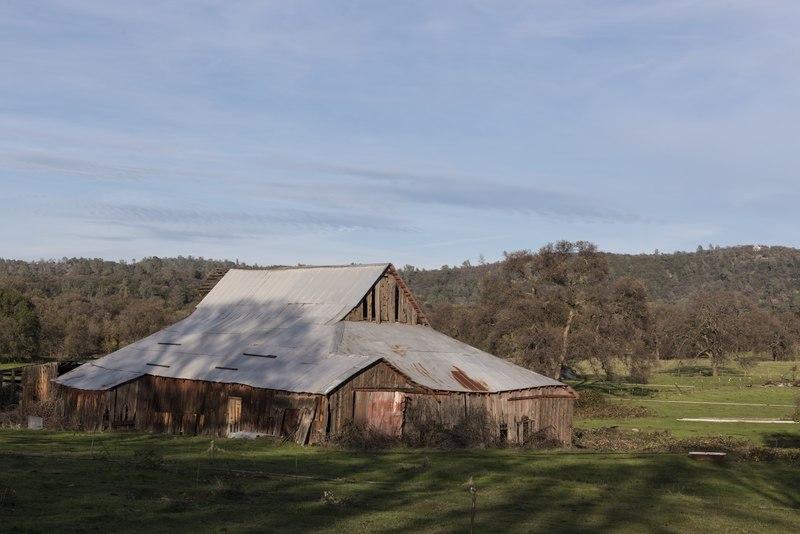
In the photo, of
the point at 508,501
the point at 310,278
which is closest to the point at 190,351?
the point at 310,278

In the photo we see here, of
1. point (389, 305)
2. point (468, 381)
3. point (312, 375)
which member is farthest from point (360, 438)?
point (389, 305)

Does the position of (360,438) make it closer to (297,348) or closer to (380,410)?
(380,410)

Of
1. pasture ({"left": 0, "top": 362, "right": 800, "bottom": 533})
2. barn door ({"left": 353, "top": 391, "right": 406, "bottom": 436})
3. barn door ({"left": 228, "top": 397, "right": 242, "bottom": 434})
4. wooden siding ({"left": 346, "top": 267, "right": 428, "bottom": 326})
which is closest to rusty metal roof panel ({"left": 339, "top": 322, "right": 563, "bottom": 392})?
wooden siding ({"left": 346, "top": 267, "right": 428, "bottom": 326})

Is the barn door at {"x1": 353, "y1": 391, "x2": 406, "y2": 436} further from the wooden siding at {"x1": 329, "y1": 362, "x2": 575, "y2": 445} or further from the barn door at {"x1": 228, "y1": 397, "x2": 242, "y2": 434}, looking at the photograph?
the barn door at {"x1": 228, "y1": 397, "x2": 242, "y2": 434}

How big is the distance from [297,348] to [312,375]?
448 cm

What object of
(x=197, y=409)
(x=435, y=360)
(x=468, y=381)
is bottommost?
(x=197, y=409)

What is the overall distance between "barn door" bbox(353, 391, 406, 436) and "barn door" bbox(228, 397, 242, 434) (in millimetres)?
5694

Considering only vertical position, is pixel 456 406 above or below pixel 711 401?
above

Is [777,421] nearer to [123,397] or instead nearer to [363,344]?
[363,344]

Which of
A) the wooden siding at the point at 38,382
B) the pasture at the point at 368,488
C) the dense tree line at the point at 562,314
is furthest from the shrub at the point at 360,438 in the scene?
the dense tree line at the point at 562,314

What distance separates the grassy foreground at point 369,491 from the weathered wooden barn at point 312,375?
121 inches

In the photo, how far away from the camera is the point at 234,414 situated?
39.6 metres

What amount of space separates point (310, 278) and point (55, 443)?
787 inches

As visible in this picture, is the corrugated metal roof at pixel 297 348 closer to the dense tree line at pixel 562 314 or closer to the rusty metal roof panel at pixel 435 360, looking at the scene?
the rusty metal roof panel at pixel 435 360
